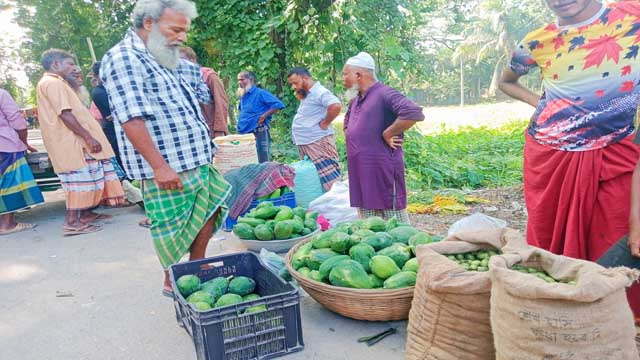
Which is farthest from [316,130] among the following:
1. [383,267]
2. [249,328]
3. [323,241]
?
[249,328]

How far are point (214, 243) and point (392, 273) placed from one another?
2396mm

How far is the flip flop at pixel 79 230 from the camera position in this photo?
16.7 ft

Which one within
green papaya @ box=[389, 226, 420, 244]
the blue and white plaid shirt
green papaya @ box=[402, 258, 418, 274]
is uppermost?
the blue and white plaid shirt

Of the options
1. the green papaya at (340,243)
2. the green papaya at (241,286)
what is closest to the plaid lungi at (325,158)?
the green papaya at (340,243)

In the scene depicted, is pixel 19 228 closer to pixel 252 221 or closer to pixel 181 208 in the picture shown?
pixel 252 221

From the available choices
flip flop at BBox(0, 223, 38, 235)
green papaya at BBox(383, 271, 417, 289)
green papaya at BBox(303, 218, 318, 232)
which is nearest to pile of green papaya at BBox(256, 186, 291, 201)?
green papaya at BBox(303, 218, 318, 232)

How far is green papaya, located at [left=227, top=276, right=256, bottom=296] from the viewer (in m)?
2.72

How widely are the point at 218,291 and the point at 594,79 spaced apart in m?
2.32

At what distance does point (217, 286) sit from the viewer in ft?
8.75

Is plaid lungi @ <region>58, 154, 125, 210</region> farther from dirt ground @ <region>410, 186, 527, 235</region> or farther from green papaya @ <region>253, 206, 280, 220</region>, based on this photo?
dirt ground @ <region>410, 186, 527, 235</region>

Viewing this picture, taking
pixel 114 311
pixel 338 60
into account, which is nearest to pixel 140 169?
pixel 114 311

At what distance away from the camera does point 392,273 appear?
2.61 m

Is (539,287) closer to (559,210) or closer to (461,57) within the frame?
(559,210)

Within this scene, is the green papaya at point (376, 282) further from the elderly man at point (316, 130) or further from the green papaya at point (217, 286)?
the elderly man at point (316, 130)
